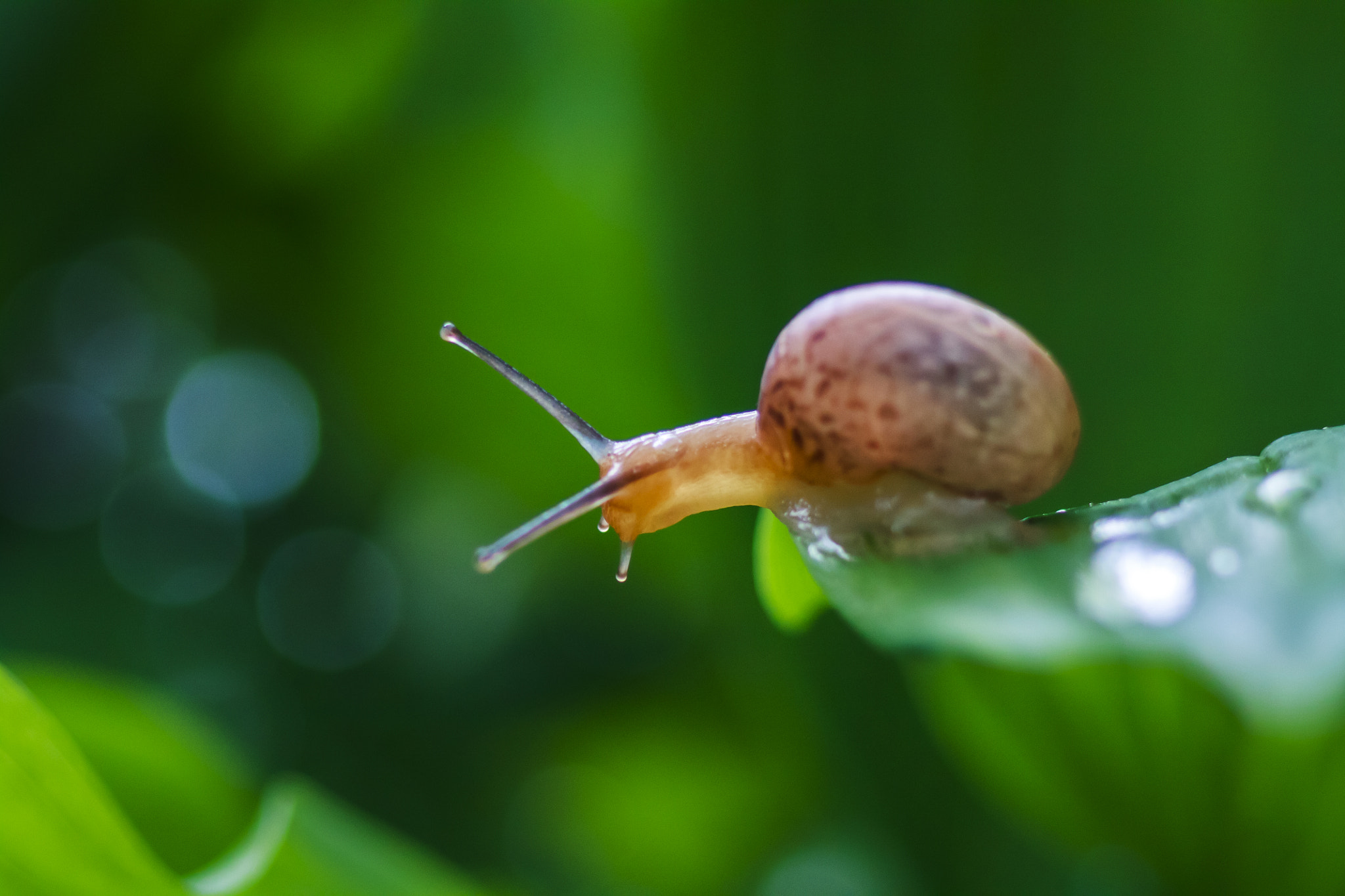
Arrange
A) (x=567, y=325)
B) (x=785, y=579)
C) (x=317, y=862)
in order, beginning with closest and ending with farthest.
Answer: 1. (x=785, y=579)
2. (x=317, y=862)
3. (x=567, y=325)

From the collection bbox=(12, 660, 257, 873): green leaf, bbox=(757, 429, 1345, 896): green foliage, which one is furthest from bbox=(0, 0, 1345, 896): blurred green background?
bbox=(757, 429, 1345, 896): green foliage

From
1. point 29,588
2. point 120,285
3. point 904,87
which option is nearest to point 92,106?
point 120,285

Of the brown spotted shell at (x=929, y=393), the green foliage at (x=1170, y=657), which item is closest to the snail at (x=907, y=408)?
the brown spotted shell at (x=929, y=393)

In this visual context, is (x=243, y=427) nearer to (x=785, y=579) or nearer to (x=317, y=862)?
(x=317, y=862)

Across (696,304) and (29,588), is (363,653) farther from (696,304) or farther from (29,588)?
(696,304)

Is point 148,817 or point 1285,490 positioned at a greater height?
point 1285,490

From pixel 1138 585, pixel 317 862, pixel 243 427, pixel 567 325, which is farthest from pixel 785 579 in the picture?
pixel 243 427
